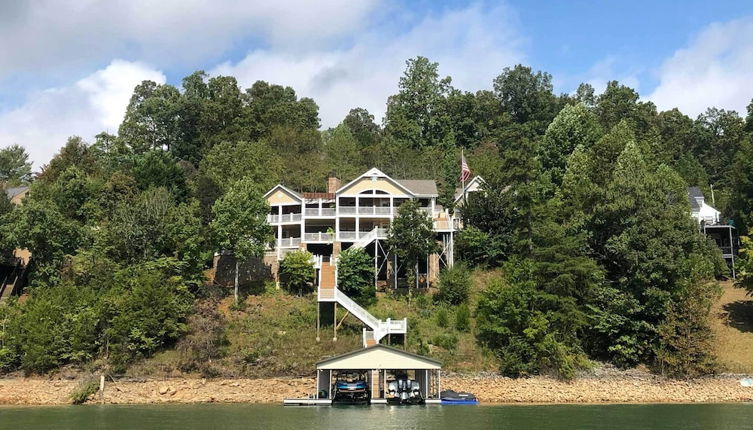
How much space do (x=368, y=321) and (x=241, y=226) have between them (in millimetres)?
11613

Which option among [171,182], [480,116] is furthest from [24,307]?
[480,116]

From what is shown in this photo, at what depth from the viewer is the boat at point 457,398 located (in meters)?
38.9

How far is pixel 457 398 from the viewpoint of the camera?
3922 cm

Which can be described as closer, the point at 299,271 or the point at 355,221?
the point at 299,271

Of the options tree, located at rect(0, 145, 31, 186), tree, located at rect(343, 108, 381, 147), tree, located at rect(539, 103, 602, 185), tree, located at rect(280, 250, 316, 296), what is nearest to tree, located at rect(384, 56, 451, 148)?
tree, located at rect(343, 108, 381, 147)

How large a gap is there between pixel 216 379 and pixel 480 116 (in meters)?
57.3

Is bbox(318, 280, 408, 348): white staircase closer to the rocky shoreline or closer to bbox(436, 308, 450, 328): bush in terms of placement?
bbox(436, 308, 450, 328): bush

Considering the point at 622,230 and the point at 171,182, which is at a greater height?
the point at 171,182

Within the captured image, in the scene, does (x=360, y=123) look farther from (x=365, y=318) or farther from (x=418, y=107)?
(x=365, y=318)

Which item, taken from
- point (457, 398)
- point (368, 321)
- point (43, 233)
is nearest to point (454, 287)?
point (368, 321)

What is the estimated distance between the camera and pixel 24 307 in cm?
4575

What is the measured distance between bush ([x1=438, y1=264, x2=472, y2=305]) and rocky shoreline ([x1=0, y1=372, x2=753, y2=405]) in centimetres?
839

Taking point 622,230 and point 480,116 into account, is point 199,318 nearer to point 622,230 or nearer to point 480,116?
point 622,230

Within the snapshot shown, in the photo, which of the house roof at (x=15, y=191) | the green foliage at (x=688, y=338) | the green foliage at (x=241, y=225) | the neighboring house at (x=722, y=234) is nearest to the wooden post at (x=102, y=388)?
the green foliage at (x=241, y=225)
